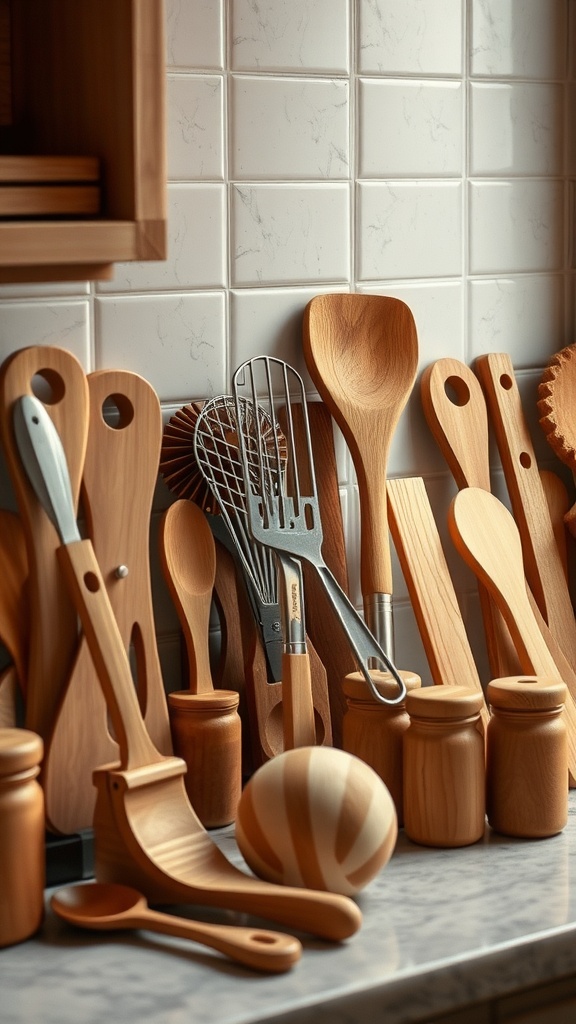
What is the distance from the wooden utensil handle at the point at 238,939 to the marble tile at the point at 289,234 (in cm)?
53

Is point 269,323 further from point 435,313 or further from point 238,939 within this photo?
point 238,939

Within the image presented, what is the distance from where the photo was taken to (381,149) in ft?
3.80

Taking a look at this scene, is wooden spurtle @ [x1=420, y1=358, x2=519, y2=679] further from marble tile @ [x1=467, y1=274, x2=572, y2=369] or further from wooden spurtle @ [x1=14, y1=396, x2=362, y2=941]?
wooden spurtle @ [x1=14, y1=396, x2=362, y2=941]

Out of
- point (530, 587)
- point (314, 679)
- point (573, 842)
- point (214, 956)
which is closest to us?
point (214, 956)

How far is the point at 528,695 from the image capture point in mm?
973

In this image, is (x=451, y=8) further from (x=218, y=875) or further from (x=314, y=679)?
(x=218, y=875)

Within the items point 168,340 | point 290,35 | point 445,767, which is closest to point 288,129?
point 290,35

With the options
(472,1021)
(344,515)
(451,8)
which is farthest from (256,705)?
(451,8)

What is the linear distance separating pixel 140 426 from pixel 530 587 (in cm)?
45

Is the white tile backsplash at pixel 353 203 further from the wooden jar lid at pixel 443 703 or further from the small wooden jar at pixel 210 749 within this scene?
the wooden jar lid at pixel 443 703

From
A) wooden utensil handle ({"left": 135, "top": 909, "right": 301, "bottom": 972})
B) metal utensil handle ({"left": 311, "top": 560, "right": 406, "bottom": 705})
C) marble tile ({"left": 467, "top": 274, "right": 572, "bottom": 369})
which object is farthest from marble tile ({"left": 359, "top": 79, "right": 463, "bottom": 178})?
wooden utensil handle ({"left": 135, "top": 909, "right": 301, "bottom": 972})

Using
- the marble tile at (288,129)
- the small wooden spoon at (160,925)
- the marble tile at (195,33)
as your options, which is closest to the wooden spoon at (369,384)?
the marble tile at (288,129)

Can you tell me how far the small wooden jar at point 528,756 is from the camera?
3.21ft

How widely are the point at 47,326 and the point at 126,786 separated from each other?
358 mm
